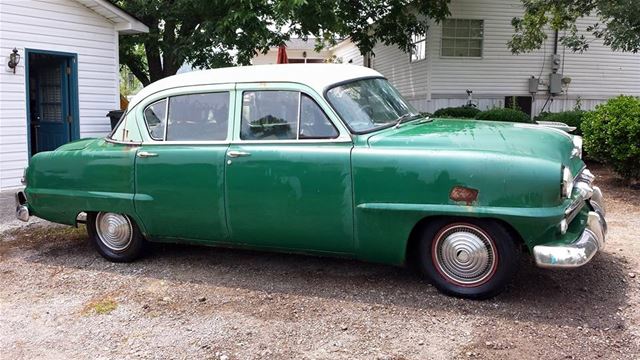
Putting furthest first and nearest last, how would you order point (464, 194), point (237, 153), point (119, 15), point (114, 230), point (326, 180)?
point (119, 15), point (114, 230), point (237, 153), point (326, 180), point (464, 194)

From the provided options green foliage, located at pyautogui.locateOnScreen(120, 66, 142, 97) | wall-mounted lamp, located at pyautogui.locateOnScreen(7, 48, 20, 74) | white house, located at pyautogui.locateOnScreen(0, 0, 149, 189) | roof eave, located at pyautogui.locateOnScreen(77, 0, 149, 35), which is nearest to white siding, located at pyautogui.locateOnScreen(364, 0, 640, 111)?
roof eave, located at pyautogui.locateOnScreen(77, 0, 149, 35)

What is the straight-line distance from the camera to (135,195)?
17.0 feet

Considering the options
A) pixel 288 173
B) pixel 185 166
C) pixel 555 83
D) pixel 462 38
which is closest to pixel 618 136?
pixel 288 173

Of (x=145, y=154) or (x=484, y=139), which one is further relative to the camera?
(x=145, y=154)

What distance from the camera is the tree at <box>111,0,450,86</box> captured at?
455 inches

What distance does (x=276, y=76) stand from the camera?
191 inches

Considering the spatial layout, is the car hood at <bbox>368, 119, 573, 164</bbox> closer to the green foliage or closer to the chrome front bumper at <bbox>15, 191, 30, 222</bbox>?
the chrome front bumper at <bbox>15, 191, 30, 222</bbox>

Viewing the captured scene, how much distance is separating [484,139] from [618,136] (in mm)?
5044

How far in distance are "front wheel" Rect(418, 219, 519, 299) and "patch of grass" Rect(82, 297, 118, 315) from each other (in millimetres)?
2402

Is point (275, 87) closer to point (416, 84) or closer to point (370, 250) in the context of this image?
point (370, 250)

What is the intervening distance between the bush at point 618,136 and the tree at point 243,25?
5.34 metres

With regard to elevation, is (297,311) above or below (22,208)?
below

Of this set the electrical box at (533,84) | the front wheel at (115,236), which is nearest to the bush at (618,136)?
the front wheel at (115,236)

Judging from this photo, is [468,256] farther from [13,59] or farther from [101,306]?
[13,59]
